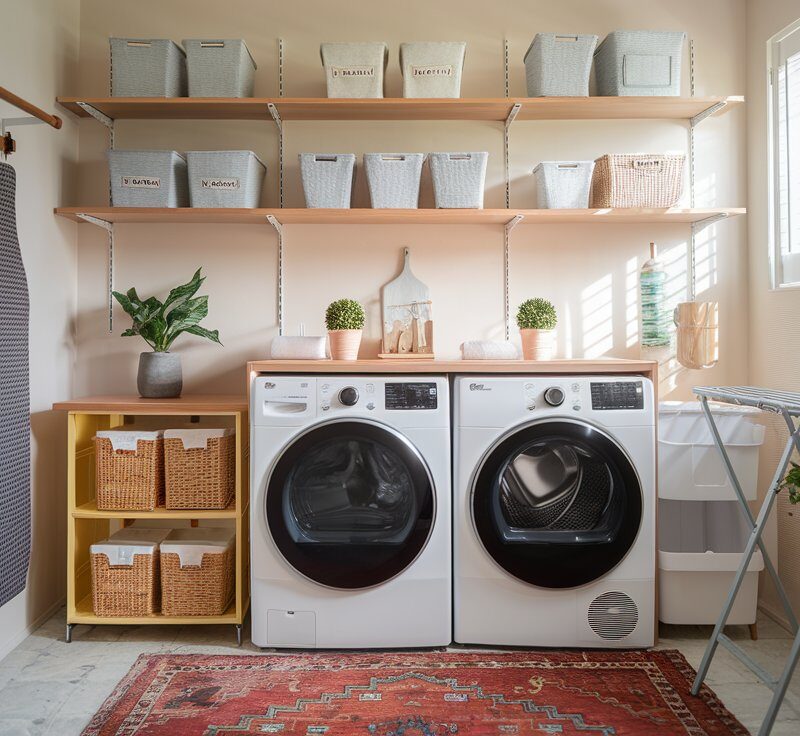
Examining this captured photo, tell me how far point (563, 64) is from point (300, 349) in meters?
1.49

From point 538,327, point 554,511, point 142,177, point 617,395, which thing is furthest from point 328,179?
point 554,511

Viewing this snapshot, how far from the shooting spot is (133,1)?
8.95ft

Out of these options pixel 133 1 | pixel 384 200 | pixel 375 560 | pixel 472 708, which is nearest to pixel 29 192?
pixel 133 1

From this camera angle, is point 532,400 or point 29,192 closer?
point 532,400

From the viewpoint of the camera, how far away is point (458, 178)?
2500mm

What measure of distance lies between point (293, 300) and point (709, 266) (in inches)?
70.1

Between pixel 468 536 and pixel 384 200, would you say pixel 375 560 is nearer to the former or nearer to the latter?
pixel 468 536

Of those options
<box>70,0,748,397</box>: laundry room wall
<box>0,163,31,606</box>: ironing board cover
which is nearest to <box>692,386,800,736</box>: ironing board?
<box>70,0,748,397</box>: laundry room wall

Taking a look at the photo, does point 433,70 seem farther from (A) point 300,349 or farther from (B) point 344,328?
(A) point 300,349

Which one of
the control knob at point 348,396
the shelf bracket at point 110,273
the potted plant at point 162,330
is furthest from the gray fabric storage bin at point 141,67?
the control knob at point 348,396

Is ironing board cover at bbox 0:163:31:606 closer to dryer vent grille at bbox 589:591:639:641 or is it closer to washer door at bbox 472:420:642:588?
washer door at bbox 472:420:642:588

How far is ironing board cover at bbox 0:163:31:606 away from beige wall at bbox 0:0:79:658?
0.61ft

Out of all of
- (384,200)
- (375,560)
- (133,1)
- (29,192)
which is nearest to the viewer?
(375,560)

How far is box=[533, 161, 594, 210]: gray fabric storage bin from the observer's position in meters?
2.53
